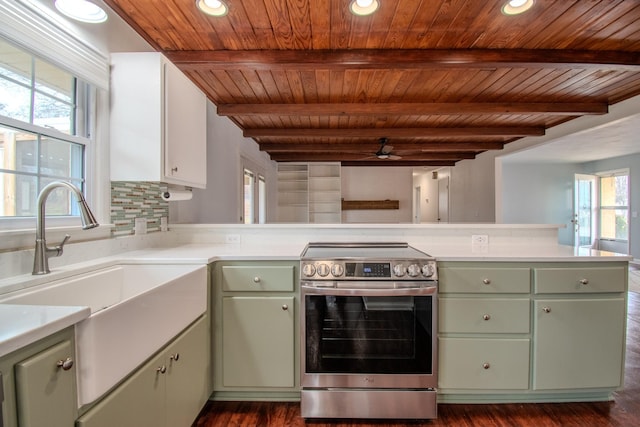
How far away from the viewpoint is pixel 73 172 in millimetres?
1660

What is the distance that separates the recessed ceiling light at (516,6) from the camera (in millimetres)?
1597

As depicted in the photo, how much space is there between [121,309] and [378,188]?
6.89m

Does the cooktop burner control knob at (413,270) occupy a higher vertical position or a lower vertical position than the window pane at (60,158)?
lower

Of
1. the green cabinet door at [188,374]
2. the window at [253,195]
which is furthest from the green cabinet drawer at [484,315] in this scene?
the window at [253,195]

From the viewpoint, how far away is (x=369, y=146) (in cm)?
527

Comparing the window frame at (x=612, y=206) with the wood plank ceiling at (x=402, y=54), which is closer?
the wood plank ceiling at (x=402, y=54)

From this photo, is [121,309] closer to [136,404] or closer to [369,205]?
[136,404]

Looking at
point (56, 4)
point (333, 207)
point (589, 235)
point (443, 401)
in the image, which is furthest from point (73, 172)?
→ point (589, 235)

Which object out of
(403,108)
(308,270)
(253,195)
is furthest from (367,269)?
(253,195)

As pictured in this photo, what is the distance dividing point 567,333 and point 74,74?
3.02 meters

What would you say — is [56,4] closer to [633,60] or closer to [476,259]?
[476,259]

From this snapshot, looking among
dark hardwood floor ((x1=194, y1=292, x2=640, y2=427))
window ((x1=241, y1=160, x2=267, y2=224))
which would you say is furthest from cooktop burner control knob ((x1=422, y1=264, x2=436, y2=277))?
window ((x1=241, y1=160, x2=267, y2=224))

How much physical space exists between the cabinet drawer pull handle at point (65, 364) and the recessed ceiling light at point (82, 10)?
5.11 ft

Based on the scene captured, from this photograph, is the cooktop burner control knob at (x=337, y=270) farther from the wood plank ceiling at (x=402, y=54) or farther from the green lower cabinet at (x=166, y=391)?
the wood plank ceiling at (x=402, y=54)
